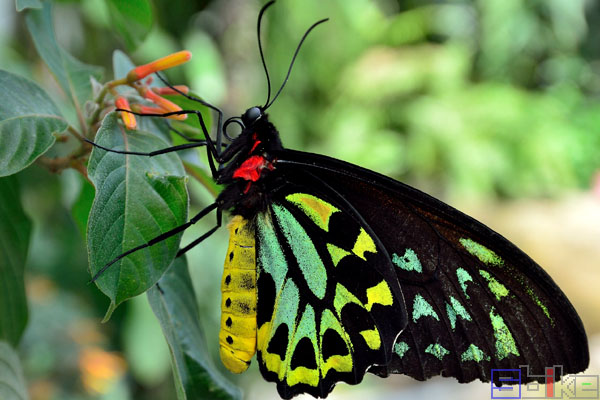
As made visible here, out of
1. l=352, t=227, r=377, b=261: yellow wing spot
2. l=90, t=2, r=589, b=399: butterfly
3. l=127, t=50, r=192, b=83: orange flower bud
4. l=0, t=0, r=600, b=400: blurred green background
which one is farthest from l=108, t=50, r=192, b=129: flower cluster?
l=0, t=0, r=600, b=400: blurred green background

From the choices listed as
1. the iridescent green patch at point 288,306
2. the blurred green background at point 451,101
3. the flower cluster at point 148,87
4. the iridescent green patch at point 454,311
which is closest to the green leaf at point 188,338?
the iridescent green patch at point 288,306

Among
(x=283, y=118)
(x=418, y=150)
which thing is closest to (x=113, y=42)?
(x=283, y=118)

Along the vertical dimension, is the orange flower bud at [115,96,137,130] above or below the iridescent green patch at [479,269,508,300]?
above

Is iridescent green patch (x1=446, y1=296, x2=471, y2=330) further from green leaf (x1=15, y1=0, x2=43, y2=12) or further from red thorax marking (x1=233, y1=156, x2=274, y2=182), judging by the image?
green leaf (x1=15, y1=0, x2=43, y2=12)

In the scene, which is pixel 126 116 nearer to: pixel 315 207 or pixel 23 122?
pixel 23 122

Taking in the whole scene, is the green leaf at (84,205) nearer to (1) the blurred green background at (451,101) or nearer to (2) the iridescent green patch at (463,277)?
(2) the iridescent green patch at (463,277)

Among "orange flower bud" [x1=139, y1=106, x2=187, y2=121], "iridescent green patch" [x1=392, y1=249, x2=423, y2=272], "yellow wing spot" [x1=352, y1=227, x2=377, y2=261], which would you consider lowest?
"iridescent green patch" [x1=392, y1=249, x2=423, y2=272]

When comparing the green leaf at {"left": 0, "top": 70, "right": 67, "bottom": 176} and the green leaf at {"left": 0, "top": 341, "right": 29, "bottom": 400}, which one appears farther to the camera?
the green leaf at {"left": 0, "top": 341, "right": 29, "bottom": 400}
